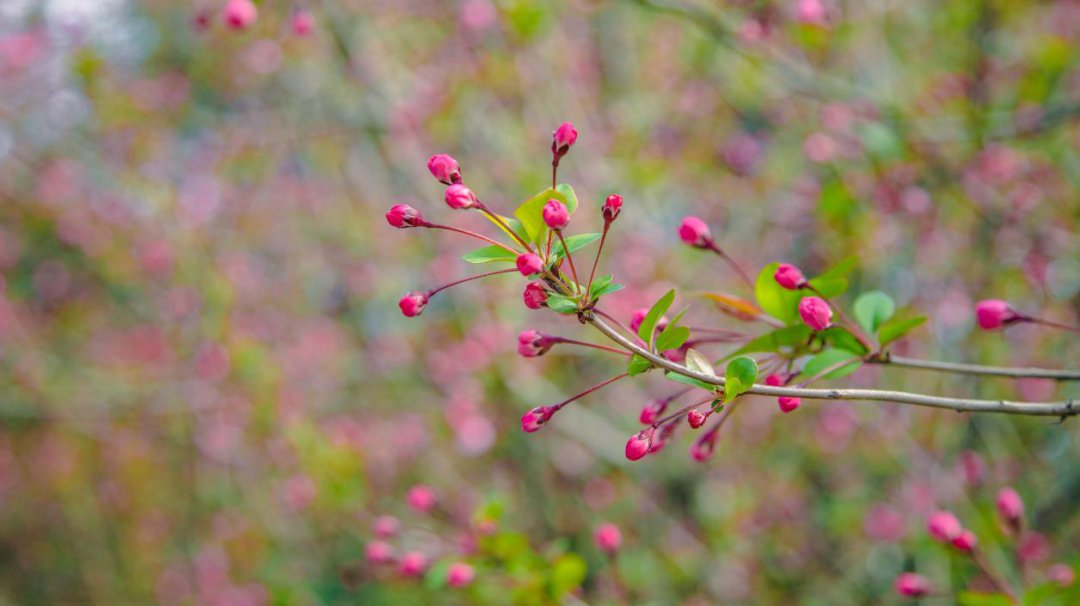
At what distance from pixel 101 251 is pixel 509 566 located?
12.3 ft

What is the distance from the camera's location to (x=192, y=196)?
4.17 meters

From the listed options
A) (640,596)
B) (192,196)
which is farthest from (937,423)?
(192,196)

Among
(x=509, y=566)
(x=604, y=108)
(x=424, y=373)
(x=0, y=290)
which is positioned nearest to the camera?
(x=509, y=566)

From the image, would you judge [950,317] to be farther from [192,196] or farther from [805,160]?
[192,196]

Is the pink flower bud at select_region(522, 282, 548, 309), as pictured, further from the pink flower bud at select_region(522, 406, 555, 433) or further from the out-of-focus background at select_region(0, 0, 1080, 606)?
the out-of-focus background at select_region(0, 0, 1080, 606)

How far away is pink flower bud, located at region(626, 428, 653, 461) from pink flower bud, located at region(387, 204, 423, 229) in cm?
33

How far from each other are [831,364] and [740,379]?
7.8 inches

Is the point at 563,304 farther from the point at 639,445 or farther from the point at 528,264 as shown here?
the point at 639,445

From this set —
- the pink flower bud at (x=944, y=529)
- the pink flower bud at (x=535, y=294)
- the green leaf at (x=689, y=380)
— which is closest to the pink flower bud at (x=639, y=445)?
the green leaf at (x=689, y=380)

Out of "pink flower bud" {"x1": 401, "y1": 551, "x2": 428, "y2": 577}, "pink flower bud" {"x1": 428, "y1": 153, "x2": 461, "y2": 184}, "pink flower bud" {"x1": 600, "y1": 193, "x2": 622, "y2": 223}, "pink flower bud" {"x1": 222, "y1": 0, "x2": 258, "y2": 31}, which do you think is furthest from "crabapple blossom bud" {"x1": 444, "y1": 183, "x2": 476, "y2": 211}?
"pink flower bud" {"x1": 222, "y1": 0, "x2": 258, "y2": 31}

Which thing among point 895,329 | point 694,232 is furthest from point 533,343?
point 895,329

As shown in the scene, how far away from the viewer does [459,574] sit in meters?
1.28

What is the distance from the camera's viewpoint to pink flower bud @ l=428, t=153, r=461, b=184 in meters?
0.78

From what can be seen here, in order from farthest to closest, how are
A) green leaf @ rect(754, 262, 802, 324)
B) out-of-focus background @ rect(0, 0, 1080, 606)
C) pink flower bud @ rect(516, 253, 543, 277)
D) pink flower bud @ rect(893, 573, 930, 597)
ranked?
out-of-focus background @ rect(0, 0, 1080, 606) → pink flower bud @ rect(893, 573, 930, 597) → green leaf @ rect(754, 262, 802, 324) → pink flower bud @ rect(516, 253, 543, 277)
